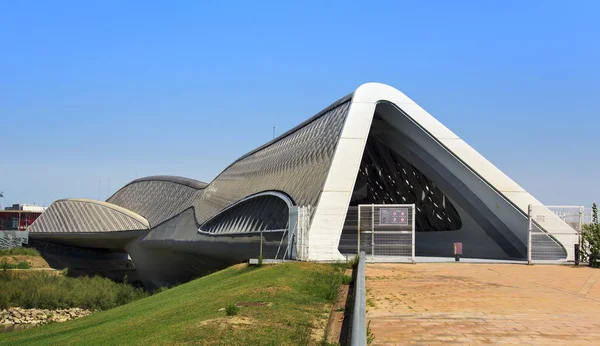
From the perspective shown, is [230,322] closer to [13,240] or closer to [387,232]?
[387,232]

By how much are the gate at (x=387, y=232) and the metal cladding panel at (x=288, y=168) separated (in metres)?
2.40

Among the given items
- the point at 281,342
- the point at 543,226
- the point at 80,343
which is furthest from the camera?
the point at 543,226

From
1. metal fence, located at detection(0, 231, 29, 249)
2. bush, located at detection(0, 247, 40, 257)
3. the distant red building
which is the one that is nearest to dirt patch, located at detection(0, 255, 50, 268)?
bush, located at detection(0, 247, 40, 257)

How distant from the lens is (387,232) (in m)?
20.1

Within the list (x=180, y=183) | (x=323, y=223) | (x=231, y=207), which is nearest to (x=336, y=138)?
(x=323, y=223)

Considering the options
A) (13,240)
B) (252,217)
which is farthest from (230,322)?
(13,240)

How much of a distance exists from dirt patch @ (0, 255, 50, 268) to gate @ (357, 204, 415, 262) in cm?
4590

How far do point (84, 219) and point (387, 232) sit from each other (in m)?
44.2

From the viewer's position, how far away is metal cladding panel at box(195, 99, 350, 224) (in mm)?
25000

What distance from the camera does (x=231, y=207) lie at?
36.3 metres

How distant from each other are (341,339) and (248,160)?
124ft

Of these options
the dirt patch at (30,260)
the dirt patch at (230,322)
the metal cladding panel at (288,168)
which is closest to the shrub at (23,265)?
the dirt patch at (30,260)

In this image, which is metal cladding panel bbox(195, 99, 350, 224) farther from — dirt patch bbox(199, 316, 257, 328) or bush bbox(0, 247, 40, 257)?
bush bbox(0, 247, 40, 257)

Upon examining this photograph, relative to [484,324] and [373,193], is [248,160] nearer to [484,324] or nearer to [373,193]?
[373,193]
